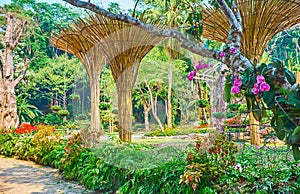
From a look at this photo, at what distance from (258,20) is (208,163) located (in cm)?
290

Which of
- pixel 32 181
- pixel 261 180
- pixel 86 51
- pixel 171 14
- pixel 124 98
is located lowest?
pixel 32 181

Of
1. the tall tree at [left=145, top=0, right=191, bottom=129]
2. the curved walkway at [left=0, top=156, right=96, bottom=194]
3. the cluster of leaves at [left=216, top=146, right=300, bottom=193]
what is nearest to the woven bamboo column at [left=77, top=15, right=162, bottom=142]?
the tall tree at [left=145, top=0, right=191, bottom=129]

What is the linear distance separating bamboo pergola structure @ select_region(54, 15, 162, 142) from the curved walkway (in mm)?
1169

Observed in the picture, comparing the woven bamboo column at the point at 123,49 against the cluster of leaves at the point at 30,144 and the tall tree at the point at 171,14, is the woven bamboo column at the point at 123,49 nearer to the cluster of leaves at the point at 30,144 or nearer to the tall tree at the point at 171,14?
the tall tree at the point at 171,14

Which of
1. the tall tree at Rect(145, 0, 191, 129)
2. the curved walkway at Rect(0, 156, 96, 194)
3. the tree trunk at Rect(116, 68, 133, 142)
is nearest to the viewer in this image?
the tall tree at Rect(145, 0, 191, 129)

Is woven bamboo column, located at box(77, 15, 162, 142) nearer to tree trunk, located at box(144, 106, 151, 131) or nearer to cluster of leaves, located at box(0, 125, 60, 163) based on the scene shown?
cluster of leaves, located at box(0, 125, 60, 163)

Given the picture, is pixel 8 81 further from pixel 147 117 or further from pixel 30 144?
pixel 147 117

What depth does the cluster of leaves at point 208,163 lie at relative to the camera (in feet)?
7.59

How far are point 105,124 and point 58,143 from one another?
21.6ft

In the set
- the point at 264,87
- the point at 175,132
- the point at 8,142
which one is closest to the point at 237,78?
the point at 264,87

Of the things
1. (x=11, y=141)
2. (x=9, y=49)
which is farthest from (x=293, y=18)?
(x=9, y=49)

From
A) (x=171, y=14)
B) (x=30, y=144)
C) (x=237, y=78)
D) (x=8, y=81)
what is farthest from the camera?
(x=8, y=81)

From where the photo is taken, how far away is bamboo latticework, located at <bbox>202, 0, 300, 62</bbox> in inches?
171

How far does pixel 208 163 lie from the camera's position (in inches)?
97.6
